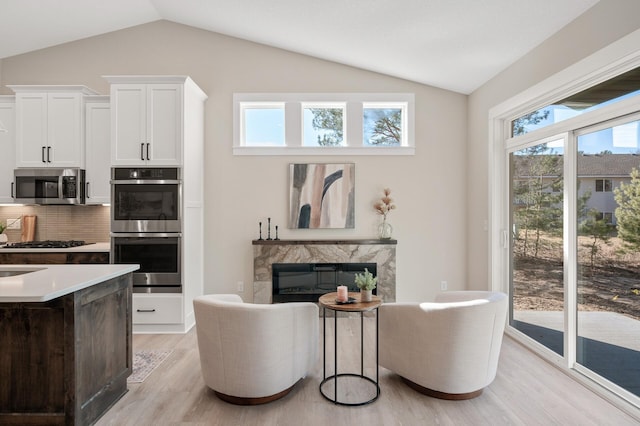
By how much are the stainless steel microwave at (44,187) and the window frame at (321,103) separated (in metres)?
1.86

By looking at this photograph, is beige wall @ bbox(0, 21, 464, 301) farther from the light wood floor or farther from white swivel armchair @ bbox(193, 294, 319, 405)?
white swivel armchair @ bbox(193, 294, 319, 405)

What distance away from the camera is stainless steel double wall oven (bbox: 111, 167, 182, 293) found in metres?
3.85

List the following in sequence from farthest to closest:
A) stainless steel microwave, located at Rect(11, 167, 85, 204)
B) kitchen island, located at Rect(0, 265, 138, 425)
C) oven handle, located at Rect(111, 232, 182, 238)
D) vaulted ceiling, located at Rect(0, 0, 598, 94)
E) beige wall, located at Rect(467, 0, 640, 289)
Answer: stainless steel microwave, located at Rect(11, 167, 85, 204) < oven handle, located at Rect(111, 232, 182, 238) < vaulted ceiling, located at Rect(0, 0, 598, 94) < beige wall, located at Rect(467, 0, 640, 289) < kitchen island, located at Rect(0, 265, 138, 425)

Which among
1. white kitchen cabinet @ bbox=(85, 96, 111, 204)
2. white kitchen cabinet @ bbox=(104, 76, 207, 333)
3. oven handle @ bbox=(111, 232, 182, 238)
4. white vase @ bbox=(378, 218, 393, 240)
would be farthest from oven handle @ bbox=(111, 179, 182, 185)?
white vase @ bbox=(378, 218, 393, 240)

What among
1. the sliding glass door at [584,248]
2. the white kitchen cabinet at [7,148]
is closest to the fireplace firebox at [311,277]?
the sliding glass door at [584,248]

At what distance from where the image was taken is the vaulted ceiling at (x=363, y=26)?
9.61ft

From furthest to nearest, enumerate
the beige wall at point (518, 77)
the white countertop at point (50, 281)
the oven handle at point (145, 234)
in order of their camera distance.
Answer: the oven handle at point (145, 234), the beige wall at point (518, 77), the white countertop at point (50, 281)

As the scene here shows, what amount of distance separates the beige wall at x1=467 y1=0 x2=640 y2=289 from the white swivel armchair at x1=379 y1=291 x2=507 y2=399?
172 cm

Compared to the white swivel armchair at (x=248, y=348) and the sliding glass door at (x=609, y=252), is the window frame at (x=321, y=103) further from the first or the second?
the white swivel armchair at (x=248, y=348)

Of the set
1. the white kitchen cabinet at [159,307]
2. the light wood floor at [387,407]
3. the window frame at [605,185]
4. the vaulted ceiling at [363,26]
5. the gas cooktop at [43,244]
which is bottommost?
the light wood floor at [387,407]

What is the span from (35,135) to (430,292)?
5.03 m

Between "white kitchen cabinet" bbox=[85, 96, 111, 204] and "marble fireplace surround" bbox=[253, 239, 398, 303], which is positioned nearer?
"white kitchen cabinet" bbox=[85, 96, 111, 204]

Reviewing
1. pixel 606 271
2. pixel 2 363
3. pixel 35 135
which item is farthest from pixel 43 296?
pixel 606 271

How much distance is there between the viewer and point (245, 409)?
242cm
